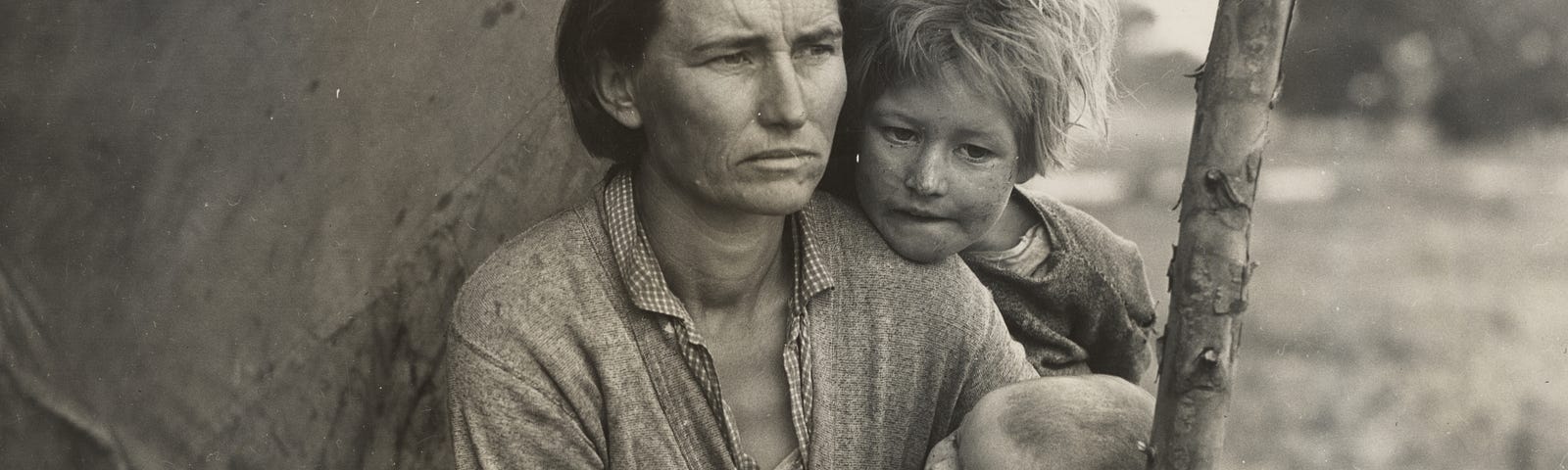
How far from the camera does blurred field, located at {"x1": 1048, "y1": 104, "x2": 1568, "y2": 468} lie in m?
4.48

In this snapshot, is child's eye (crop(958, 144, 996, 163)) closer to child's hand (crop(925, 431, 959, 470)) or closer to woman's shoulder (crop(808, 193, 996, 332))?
woman's shoulder (crop(808, 193, 996, 332))

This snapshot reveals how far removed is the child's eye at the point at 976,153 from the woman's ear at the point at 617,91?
0.57 meters

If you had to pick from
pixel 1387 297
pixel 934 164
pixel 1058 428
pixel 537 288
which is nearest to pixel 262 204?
pixel 537 288

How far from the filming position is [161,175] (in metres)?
3.00

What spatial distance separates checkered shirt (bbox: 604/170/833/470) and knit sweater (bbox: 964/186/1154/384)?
0.54m

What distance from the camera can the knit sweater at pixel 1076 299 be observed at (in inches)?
128

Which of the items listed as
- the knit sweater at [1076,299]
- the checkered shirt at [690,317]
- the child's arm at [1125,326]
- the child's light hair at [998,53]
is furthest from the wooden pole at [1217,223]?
the child's arm at [1125,326]

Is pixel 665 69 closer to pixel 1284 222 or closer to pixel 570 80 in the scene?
pixel 570 80

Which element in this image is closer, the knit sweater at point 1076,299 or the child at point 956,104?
the child at point 956,104

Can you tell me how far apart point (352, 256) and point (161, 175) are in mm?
376

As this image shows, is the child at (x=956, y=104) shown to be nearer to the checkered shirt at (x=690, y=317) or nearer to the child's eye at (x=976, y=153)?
the child's eye at (x=976, y=153)

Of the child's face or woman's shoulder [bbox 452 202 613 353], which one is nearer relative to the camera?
woman's shoulder [bbox 452 202 613 353]

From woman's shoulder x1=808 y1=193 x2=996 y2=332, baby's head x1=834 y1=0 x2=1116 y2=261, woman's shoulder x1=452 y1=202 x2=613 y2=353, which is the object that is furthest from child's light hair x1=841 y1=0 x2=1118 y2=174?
woman's shoulder x1=452 y1=202 x2=613 y2=353

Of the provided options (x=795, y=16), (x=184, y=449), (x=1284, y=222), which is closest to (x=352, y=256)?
(x=184, y=449)
